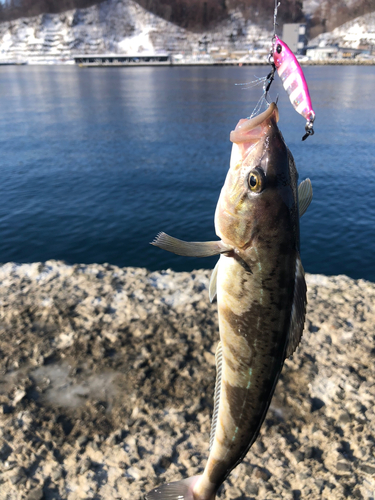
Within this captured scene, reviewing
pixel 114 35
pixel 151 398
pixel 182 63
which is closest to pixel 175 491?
pixel 151 398

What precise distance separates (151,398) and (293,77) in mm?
5408

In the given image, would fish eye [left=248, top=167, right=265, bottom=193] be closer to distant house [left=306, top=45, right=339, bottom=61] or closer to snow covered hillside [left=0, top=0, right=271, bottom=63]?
distant house [left=306, top=45, right=339, bottom=61]

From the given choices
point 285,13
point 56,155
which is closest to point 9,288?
point 56,155

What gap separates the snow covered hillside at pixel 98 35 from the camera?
178875mm

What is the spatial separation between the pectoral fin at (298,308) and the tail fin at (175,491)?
2.13m

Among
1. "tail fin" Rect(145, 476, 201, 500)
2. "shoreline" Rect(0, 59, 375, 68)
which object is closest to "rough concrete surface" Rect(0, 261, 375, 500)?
"tail fin" Rect(145, 476, 201, 500)

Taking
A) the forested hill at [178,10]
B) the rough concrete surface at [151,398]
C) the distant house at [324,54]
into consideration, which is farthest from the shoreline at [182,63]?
the rough concrete surface at [151,398]

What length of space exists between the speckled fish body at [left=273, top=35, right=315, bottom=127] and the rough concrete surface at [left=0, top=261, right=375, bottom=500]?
4.59m

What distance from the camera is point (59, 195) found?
68.7 feet

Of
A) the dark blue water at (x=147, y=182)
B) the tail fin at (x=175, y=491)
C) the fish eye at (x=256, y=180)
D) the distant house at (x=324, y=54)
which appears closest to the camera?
the fish eye at (x=256, y=180)

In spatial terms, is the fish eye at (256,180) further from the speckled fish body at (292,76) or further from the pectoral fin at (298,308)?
the speckled fish body at (292,76)

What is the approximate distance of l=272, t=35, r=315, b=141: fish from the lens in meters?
4.89

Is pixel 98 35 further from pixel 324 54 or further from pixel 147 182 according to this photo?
pixel 147 182

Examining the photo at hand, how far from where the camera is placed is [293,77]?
495 cm
